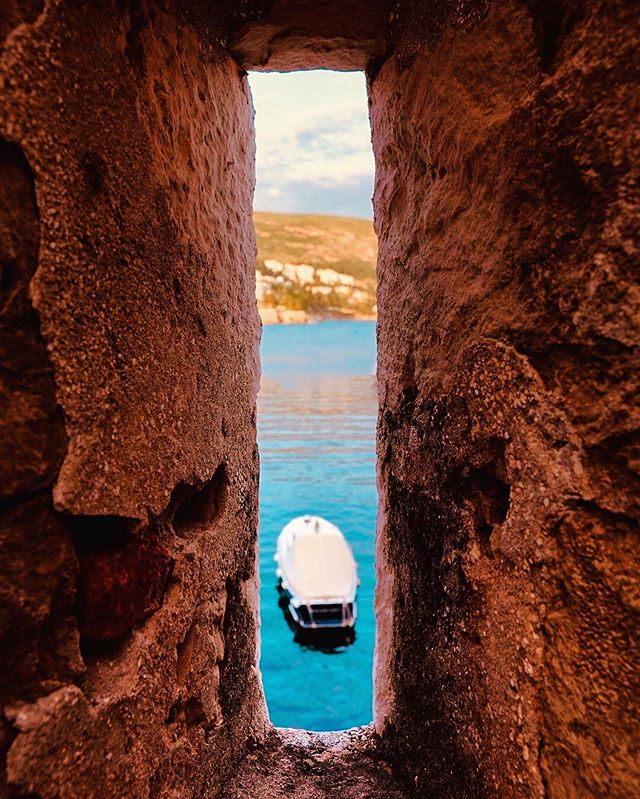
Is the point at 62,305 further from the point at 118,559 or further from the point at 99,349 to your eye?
the point at 118,559

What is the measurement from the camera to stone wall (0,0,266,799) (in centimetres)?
78

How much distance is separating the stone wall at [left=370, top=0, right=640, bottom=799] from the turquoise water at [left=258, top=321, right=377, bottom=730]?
5.48 meters

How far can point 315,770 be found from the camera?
1.65 m

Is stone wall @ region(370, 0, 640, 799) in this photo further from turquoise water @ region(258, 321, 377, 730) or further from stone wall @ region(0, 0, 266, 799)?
turquoise water @ region(258, 321, 377, 730)

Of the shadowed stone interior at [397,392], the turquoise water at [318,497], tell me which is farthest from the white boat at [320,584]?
the shadowed stone interior at [397,392]

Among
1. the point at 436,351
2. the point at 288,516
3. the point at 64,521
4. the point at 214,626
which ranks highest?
the point at 436,351

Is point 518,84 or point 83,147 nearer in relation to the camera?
point 83,147

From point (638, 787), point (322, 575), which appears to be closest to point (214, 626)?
point (638, 787)

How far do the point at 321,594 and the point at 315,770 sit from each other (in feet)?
18.7

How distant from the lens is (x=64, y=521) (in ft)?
2.86

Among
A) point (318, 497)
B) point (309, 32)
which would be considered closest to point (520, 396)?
point (309, 32)

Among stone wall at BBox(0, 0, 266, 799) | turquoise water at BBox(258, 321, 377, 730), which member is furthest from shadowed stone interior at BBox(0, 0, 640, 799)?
turquoise water at BBox(258, 321, 377, 730)

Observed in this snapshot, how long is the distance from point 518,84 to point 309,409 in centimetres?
1844

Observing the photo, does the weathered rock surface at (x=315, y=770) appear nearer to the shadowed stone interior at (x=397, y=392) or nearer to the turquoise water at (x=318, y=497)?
the shadowed stone interior at (x=397, y=392)
